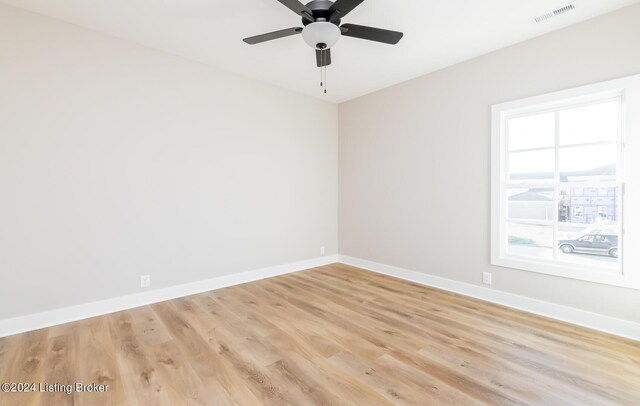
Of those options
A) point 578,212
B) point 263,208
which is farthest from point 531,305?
point 263,208

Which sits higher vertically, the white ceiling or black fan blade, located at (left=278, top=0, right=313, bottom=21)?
the white ceiling

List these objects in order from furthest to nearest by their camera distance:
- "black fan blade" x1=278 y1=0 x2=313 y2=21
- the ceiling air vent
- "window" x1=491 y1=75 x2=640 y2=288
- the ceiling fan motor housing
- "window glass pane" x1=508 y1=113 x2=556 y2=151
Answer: "window glass pane" x1=508 y1=113 x2=556 y2=151 → "window" x1=491 y1=75 x2=640 y2=288 → the ceiling air vent → the ceiling fan motor housing → "black fan blade" x1=278 y1=0 x2=313 y2=21

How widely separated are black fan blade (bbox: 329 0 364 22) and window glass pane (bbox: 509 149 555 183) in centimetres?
238

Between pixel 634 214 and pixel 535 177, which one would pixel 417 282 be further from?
pixel 634 214

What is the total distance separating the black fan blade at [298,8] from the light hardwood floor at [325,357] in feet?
8.30

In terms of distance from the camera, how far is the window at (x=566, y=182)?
8.11ft

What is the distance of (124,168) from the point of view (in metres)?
2.95

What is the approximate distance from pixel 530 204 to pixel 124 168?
4352mm

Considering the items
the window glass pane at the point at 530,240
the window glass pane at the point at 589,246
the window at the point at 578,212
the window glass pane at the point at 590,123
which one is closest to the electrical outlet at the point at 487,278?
the window glass pane at the point at 530,240

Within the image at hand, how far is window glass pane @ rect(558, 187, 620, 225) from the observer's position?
2.53 m

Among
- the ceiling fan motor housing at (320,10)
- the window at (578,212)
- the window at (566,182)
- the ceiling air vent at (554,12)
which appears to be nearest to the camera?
the ceiling fan motor housing at (320,10)

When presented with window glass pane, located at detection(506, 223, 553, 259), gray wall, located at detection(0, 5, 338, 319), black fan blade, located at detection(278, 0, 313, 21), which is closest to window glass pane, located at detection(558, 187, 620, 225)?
window glass pane, located at detection(506, 223, 553, 259)

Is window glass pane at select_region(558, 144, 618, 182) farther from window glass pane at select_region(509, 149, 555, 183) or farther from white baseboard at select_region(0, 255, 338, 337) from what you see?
white baseboard at select_region(0, 255, 338, 337)

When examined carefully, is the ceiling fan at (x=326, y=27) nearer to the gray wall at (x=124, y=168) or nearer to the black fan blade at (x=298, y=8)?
the black fan blade at (x=298, y=8)
